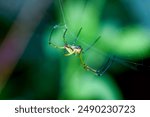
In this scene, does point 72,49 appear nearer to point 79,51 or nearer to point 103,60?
point 79,51

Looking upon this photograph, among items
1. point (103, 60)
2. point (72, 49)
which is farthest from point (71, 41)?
point (103, 60)

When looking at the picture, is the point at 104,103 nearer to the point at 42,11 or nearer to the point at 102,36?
the point at 102,36

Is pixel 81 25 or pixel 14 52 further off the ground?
pixel 81 25

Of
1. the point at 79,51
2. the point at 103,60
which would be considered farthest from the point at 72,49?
the point at 103,60

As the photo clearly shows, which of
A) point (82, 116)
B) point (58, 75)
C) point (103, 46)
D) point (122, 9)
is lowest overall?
point (82, 116)

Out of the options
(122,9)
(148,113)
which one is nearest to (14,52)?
(122,9)

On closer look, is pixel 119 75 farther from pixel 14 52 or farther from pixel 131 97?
pixel 14 52

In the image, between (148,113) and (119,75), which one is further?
(119,75)

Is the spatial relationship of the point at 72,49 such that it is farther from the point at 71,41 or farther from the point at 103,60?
the point at 103,60
